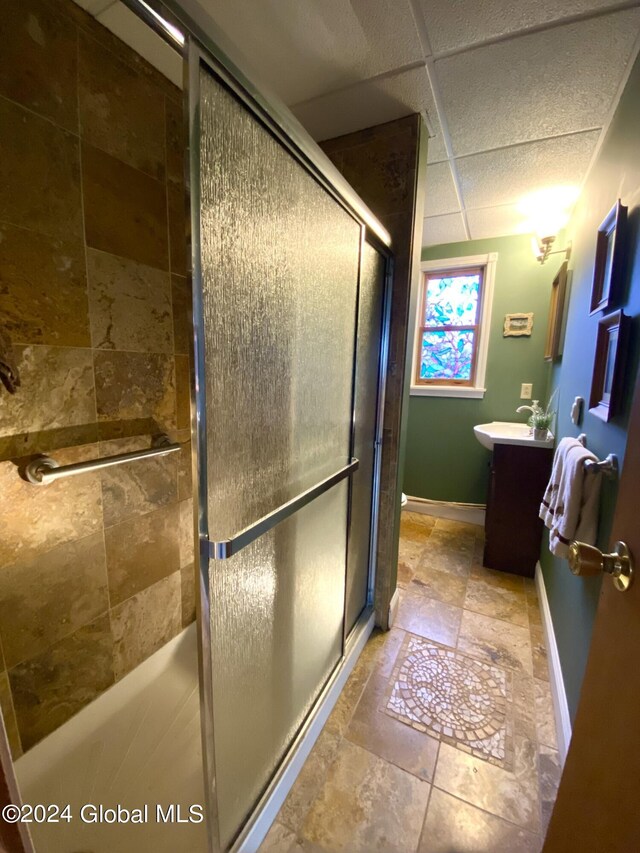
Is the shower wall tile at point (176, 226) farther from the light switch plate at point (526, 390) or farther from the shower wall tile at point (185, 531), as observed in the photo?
the light switch plate at point (526, 390)

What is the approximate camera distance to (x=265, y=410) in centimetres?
81

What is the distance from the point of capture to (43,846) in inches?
37.0

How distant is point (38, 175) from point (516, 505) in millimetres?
2733

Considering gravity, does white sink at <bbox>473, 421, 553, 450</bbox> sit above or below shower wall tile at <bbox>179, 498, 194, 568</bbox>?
above

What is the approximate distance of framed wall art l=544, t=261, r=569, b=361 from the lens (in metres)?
2.16

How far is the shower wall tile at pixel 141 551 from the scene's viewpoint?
131cm

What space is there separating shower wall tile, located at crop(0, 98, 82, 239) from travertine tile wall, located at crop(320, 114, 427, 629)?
42.7 inches

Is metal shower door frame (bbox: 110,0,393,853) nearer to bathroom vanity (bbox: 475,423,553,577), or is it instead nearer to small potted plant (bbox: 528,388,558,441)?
bathroom vanity (bbox: 475,423,553,577)

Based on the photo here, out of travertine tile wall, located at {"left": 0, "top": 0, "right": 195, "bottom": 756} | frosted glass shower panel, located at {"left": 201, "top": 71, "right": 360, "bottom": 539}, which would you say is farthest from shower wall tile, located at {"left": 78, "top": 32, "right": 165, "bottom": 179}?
frosted glass shower panel, located at {"left": 201, "top": 71, "right": 360, "bottom": 539}

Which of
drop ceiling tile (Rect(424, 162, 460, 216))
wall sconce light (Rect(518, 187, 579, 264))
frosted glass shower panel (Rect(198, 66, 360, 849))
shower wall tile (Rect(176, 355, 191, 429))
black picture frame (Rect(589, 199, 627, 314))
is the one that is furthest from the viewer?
wall sconce light (Rect(518, 187, 579, 264))

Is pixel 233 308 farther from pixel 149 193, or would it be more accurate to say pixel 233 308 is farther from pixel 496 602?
pixel 496 602

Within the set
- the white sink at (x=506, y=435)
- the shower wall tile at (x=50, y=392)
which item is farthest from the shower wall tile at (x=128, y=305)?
the white sink at (x=506, y=435)

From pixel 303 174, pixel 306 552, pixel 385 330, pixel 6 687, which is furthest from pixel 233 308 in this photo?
pixel 6 687

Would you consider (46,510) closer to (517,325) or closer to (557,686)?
(557,686)
